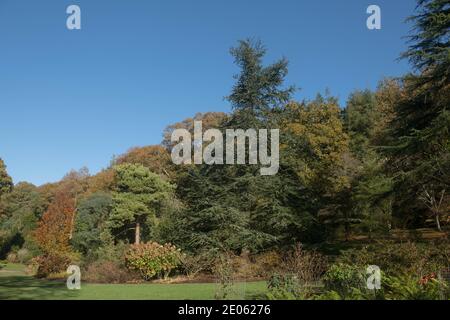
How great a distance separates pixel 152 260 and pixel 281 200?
731cm

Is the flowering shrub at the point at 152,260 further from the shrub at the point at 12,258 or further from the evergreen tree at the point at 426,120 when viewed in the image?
the shrub at the point at 12,258

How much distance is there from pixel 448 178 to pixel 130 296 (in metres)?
12.1

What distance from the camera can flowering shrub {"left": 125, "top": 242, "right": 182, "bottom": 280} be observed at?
15.6 m

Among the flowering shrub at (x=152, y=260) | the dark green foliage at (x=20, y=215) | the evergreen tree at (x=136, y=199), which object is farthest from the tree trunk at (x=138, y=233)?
the flowering shrub at (x=152, y=260)

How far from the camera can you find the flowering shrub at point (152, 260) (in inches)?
616

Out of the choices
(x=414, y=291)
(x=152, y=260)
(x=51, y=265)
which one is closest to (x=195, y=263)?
(x=152, y=260)

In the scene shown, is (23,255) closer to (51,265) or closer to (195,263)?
(51,265)

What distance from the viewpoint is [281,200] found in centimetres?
2011

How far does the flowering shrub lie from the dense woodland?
56 millimetres

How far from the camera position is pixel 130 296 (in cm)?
1024

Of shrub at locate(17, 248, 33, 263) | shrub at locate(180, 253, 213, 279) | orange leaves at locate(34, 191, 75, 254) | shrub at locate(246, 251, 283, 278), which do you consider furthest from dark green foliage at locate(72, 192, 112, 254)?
shrub at locate(246, 251, 283, 278)

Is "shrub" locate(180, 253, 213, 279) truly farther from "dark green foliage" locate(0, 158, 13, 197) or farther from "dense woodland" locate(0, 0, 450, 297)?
"dark green foliage" locate(0, 158, 13, 197)

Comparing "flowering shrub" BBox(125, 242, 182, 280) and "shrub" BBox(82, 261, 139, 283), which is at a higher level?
"flowering shrub" BBox(125, 242, 182, 280)

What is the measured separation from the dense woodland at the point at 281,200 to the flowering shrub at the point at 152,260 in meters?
0.06
